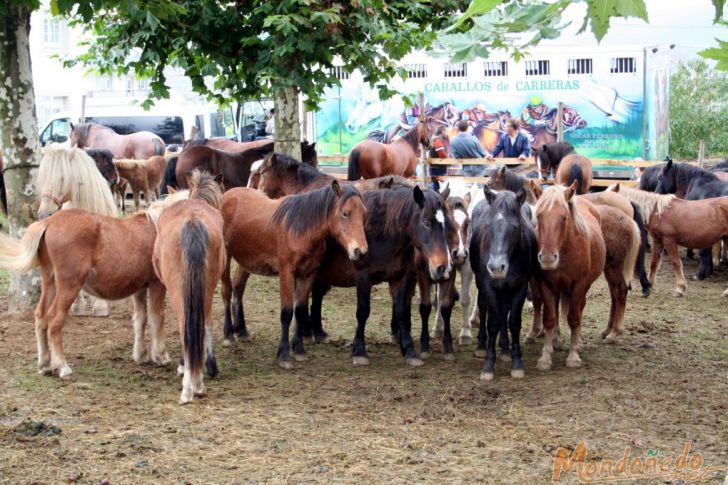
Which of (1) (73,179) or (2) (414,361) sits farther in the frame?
(1) (73,179)

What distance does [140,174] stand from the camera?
19734mm

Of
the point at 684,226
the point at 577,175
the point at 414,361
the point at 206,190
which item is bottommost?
the point at 414,361

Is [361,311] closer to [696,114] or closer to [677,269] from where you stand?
[677,269]

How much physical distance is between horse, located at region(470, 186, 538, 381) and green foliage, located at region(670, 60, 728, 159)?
2279cm

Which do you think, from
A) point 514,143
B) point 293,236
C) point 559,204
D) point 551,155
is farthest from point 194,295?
point 514,143

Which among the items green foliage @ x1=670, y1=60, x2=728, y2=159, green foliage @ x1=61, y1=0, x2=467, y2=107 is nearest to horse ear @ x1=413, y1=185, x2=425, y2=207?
green foliage @ x1=61, y1=0, x2=467, y2=107

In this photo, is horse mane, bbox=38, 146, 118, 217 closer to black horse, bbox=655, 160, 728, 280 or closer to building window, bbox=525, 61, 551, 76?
A: black horse, bbox=655, 160, 728, 280

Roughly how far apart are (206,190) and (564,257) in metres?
3.37

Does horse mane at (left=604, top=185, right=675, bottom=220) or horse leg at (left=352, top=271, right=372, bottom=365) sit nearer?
horse leg at (left=352, top=271, right=372, bottom=365)

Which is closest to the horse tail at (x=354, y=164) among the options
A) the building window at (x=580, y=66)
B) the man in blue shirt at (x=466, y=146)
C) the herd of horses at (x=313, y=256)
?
the man in blue shirt at (x=466, y=146)

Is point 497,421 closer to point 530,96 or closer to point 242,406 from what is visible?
point 242,406

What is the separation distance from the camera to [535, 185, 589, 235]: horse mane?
749 cm

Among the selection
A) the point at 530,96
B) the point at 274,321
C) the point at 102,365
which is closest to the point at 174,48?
the point at 274,321

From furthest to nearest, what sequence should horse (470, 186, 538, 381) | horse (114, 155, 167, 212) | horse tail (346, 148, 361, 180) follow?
1. horse (114, 155, 167, 212)
2. horse tail (346, 148, 361, 180)
3. horse (470, 186, 538, 381)
